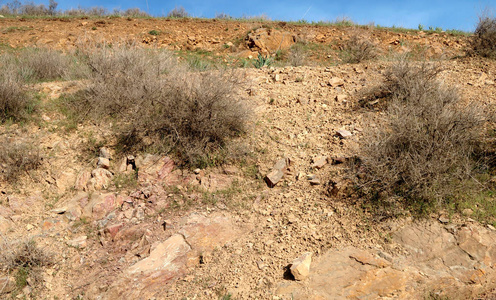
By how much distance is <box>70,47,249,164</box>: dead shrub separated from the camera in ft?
16.5

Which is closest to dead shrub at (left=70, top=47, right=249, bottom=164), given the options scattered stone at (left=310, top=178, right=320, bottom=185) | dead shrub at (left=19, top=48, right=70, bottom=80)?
scattered stone at (left=310, top=178, right=320, bottom=185)

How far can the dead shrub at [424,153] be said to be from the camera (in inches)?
161

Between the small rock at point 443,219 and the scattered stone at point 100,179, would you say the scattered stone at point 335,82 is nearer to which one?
the small rock at point 443,219

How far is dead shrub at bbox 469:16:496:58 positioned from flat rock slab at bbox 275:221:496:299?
4.79m

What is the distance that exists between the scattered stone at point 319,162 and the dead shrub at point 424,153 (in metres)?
0.50

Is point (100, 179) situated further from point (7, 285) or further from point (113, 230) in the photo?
point (7, 285)

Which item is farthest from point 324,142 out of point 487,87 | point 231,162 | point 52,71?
point 52,71

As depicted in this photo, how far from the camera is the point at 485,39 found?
7129mm

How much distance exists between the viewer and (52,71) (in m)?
7.57

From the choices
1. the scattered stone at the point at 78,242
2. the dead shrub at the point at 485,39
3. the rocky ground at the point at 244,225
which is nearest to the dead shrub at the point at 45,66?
the rocky ground at the point at 244,225

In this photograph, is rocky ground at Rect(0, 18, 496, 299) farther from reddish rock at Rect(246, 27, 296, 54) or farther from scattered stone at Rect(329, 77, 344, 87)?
reddish rock at Rect(246, 27, 296, 54)

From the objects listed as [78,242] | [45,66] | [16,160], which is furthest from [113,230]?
[45,66]

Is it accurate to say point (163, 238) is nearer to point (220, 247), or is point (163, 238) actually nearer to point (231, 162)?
point (220, 247)

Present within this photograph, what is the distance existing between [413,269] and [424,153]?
1.40 metres
